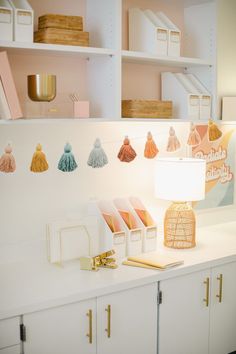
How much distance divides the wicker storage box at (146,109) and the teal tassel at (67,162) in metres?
0.39

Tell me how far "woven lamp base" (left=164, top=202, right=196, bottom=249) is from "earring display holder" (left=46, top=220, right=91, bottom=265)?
1.77 ft

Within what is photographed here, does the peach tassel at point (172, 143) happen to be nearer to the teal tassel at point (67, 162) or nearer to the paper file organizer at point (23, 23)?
the teal tassel at point (67, 162)

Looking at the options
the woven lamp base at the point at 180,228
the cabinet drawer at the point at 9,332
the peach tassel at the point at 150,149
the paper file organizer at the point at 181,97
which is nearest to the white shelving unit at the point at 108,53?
the paper file organizer at the point at 181,97

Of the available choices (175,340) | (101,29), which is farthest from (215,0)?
(175,340)

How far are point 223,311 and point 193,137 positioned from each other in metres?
1.12

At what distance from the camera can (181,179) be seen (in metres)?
2.88

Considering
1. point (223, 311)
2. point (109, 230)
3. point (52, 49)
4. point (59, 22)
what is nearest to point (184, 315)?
point (223, 311)

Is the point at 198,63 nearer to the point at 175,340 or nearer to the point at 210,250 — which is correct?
the point at 210,250

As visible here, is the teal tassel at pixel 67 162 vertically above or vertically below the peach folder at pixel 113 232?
above

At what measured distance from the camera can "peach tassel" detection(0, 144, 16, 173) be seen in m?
2.48

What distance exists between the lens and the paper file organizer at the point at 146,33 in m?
2.77

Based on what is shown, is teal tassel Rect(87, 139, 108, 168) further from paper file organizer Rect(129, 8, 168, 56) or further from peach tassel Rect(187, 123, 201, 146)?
peach tassel Rect(187, 123, 201, 146)

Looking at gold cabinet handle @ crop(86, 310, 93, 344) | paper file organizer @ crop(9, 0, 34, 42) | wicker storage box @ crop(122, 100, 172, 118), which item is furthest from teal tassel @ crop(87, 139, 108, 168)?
gold cabinet handle @ crop(86, 310, 93, 344)

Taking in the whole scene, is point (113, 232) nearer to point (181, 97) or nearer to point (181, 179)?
point (181, 179)
